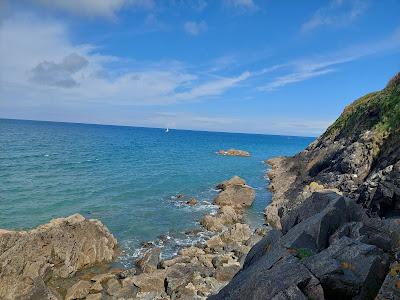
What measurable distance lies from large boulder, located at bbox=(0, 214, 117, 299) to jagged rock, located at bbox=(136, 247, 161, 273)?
3.33 m

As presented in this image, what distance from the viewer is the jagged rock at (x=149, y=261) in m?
29.7

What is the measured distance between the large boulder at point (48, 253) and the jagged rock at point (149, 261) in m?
3.33

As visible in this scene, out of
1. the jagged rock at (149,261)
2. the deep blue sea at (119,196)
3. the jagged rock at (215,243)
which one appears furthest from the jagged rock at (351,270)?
the deep blue sea at (119,196)

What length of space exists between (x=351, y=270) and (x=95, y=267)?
24.3 m

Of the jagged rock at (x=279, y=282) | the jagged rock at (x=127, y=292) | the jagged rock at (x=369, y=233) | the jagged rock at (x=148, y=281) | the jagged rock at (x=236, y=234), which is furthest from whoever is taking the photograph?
the jagged rock at (x=236, y=234)

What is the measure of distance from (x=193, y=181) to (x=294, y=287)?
62.3m

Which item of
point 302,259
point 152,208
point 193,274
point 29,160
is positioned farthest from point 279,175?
point 302,259

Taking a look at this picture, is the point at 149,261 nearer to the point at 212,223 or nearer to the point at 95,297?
the point at 95,297

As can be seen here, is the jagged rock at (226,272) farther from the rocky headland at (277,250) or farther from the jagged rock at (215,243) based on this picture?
the jagged rock at (215,243)

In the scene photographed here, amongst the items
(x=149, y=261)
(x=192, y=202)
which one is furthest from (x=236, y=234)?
(x=192, y=202)

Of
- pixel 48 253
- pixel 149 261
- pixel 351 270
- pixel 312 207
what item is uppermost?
pixel 312 207

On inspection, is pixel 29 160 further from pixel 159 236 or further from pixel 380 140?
pixel 380 140

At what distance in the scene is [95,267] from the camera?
30766 millimetres

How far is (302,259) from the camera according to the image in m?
13.8
